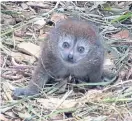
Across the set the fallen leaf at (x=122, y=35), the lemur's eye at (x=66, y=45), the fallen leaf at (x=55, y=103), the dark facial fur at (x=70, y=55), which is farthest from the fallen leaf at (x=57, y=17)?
the fallen leaf at (x=55, y=103)

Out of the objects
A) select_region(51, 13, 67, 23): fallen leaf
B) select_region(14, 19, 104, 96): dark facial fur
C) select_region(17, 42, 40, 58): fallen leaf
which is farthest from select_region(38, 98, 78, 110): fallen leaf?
select_region(51, 13, 67, 23): fallen leaf

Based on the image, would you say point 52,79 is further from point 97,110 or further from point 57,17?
point 57,17

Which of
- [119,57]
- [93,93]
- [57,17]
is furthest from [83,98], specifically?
[57,17]

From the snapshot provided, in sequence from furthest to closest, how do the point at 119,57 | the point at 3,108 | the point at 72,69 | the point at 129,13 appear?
1. the point at 129,13
2. the point at 119,57
3. the point at 72,69
4. the point at 3,108

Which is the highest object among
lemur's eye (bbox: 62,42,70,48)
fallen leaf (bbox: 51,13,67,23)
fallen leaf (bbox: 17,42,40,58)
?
fallen leaf (bbox: 51,13,67,23)

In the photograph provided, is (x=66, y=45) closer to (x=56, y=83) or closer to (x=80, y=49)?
(x=80, y=49)

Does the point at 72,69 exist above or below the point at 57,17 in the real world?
below

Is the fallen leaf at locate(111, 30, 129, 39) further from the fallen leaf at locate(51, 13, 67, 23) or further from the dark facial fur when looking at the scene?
the dark facial fur

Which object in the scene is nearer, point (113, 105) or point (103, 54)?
point (113, 105)
